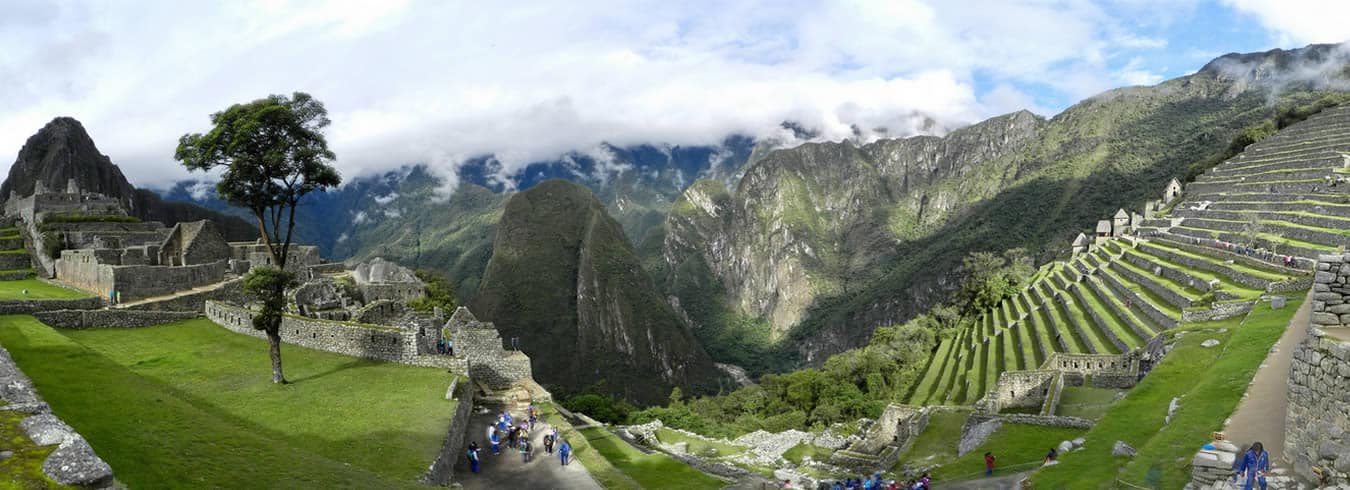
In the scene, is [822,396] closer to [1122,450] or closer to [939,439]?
[939,439]

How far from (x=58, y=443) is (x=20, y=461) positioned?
1.80 ft

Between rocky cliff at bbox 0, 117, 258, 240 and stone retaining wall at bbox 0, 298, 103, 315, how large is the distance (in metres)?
54.9

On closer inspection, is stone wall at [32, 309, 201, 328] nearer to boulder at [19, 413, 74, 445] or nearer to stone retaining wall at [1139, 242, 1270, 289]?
boulder at [19, 413, 74, 445]

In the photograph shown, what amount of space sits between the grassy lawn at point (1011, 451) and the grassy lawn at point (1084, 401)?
199 centimetres

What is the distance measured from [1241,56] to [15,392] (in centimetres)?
22236

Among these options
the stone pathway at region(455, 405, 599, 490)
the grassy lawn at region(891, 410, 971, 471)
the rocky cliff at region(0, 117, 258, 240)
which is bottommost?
the grassy lawn at region(891, 410, 971, 471)

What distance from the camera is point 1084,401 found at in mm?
27062

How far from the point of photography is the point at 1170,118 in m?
156

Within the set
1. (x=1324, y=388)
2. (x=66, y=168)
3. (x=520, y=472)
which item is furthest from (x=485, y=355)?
(x=66, y=168)

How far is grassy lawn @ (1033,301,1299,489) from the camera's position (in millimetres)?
13148

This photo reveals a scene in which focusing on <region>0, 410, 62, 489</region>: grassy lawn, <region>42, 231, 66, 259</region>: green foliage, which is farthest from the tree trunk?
<region>42, 231, 66, 259</region>: green foliage

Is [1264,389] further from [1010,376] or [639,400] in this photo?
[639,400]

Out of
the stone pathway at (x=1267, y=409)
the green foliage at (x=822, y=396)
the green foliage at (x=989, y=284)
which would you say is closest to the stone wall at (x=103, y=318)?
the green foliage at (x=822, y=396)

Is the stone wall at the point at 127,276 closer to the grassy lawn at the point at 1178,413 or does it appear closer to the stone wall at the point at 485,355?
the stone wall at the point at 485,355
